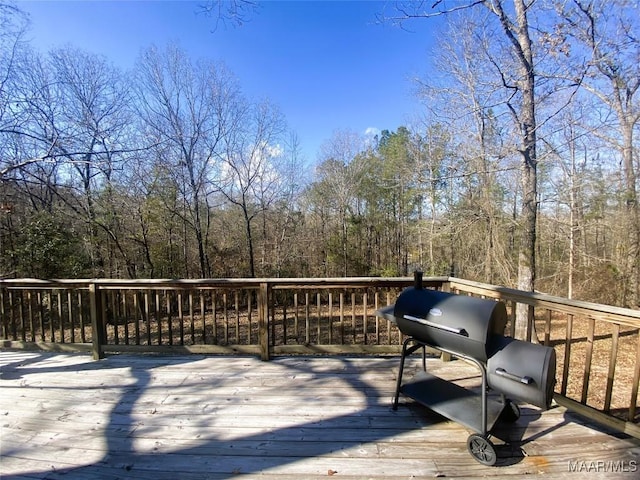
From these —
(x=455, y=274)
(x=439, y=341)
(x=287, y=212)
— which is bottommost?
(x=455, y=274)

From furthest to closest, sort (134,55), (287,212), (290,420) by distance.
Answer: (287,212) < (134,55) < (290,420)

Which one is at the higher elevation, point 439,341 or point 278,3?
point 278,3

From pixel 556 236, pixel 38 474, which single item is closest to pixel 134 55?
pixel 38 474

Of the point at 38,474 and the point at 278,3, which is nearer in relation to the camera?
the point at 38,474

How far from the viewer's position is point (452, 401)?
77.4 inches

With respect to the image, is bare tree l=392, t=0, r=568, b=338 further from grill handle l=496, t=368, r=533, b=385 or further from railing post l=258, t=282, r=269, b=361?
railing post l=258, t=282, r=269, b=361

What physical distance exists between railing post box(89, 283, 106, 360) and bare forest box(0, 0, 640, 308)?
5.25 feet

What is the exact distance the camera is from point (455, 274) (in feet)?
32.7

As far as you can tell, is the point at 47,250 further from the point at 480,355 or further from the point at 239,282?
the point at 480,355

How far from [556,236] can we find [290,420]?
353 inches

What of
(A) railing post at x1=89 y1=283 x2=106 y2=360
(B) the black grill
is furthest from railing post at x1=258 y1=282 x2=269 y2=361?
(A) railing post at x1=89 y1=283 x2=106 y2=360

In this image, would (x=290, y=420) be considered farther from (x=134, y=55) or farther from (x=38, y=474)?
(x=134, y=55)

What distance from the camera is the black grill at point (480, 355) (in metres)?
1.57

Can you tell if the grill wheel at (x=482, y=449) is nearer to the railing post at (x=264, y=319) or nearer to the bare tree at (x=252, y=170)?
the railing post at (x=264, y=319)
